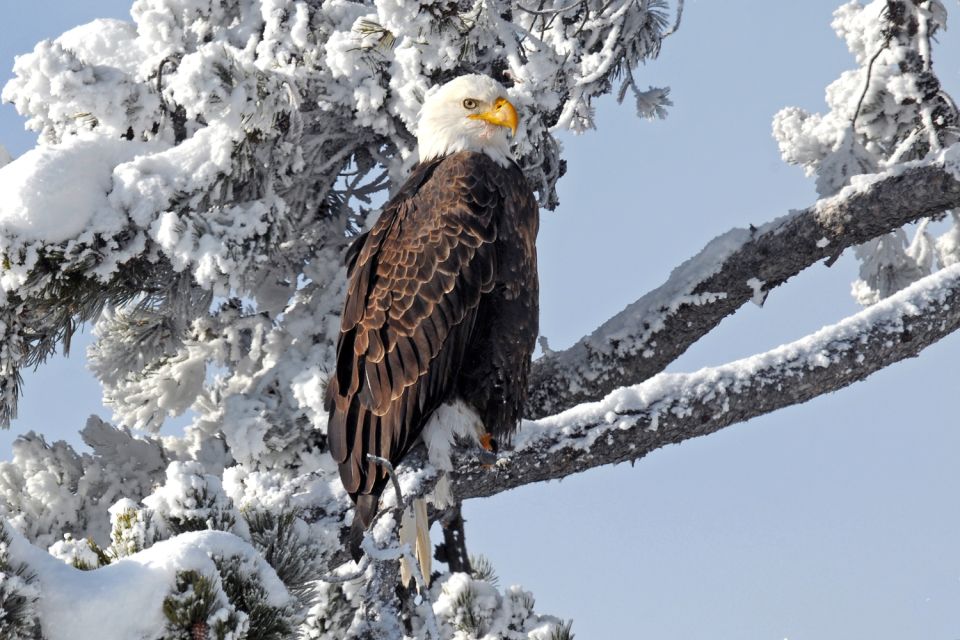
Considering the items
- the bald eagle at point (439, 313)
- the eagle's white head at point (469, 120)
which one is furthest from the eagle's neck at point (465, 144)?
the bald eagle at point (439, 313)

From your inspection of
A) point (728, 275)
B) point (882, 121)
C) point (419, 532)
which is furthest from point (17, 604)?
point (882, 121)

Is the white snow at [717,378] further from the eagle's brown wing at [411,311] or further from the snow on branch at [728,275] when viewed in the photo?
the snow on branch at [728,275]

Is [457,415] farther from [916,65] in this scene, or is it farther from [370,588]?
[916,65]

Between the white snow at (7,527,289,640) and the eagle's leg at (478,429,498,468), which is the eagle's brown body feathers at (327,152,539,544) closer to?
the eagle's leg at (478,429,498,468)

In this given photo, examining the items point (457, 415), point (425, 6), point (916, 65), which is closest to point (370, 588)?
point (457, 415)

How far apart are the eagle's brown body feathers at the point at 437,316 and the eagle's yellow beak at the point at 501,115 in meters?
0.33

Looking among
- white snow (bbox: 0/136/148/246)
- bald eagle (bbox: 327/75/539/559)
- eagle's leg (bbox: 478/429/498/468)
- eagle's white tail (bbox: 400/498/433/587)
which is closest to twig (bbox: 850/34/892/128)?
bald eagle (bbox: 327/75/539/559)

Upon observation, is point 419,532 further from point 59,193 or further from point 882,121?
point 882,121

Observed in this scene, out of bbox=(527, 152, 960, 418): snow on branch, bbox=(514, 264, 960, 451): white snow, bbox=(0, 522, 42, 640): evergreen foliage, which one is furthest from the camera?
bbox=(527, 152, 960, 418): snow on branch

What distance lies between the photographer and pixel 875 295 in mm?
8070

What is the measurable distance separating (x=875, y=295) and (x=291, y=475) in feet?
15.5

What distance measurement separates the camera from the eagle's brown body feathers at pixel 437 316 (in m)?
4.20

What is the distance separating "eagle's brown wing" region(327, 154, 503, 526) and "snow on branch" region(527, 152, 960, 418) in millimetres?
1411

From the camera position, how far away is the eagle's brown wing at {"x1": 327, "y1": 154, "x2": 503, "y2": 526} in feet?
13.7
